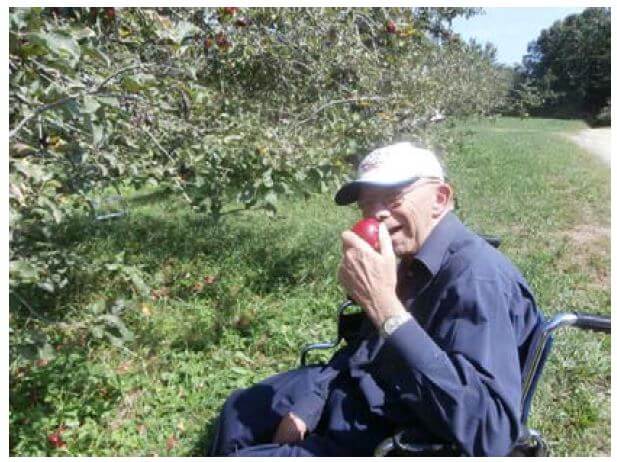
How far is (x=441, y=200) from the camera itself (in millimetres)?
1890

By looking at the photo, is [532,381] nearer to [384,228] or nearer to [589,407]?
[384,228]

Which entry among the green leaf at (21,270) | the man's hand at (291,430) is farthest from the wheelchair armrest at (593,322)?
the green leaf at (21,270)

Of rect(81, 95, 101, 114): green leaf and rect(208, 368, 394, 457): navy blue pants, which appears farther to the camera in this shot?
rect(208, 368, 394, 457): navy blue pants

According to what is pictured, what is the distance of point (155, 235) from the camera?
5844 millimetres

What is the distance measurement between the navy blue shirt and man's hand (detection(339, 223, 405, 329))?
73 millimetres

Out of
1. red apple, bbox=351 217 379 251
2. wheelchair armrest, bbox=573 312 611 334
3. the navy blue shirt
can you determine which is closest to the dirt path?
wheelchair armrest, bbox=573 312 611 334

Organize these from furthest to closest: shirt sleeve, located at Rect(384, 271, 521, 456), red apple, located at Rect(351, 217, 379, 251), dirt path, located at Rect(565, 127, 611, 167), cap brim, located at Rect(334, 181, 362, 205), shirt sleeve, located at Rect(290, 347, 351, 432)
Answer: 1. dirt path, located at Rect(565, 127, 611, 167)
2. shirt sleeve, located at Rect(290, 347, 351, 432)
3. cap brim, located at Rect(334, 181, 362, 205)
4. red apple, located at Rect(351, 217, 379, 251)
5. shirt sleeve, located at Rect(384, 271, 521, 456)

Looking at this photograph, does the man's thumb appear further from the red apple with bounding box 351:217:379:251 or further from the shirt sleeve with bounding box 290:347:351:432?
the shirt sleeve with bounding box 290:347:351:432

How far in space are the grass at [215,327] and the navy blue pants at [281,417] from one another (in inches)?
22.2

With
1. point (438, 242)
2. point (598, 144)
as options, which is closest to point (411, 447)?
point (438, 242)

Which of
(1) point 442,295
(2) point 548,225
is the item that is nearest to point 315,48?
(1) point 442,295

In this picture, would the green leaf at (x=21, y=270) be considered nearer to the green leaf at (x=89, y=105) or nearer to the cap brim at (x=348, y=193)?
the green leaf at (x=89, y=105)

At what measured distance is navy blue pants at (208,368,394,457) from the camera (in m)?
1.87

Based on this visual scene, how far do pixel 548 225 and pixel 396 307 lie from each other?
5.86 meters
